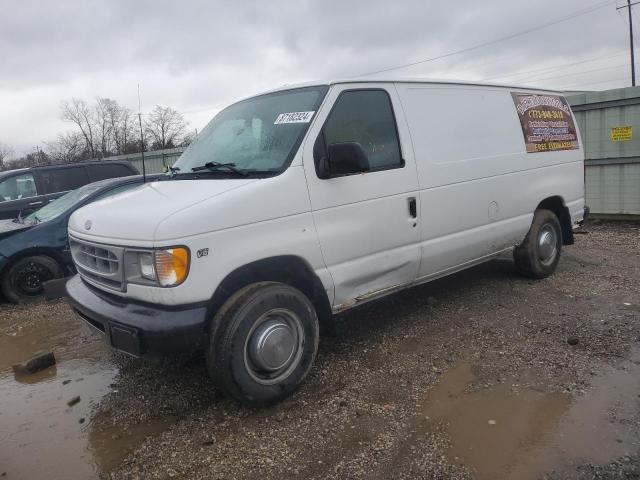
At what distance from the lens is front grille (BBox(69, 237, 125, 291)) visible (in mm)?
3258

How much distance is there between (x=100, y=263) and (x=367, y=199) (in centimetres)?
196

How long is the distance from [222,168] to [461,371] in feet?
7.63

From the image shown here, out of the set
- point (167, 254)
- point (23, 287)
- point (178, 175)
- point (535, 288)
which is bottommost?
point (535, 288)

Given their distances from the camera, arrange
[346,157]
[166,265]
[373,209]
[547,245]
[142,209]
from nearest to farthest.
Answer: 1. [166,265]
2. [142,209]
3. [346,157]
4. [373,209]
5. [547,245]

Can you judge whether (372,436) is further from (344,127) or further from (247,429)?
(344,127)

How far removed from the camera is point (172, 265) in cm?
298

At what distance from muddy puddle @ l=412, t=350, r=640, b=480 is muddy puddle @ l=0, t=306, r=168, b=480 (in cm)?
190

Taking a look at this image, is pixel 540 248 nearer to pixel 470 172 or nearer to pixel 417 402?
pixel 470 172

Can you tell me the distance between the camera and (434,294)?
5680mm

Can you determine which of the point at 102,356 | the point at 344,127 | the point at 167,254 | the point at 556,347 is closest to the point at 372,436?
the point at 167,254

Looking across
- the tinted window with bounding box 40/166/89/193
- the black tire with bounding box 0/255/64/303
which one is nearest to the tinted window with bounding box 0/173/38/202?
the tinted window with bounding box 40/166/89/193

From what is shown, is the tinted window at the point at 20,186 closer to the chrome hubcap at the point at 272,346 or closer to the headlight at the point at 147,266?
the headlight at the point at 147,266

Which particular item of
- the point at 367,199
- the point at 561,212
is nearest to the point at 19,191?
A: the point at 367,199

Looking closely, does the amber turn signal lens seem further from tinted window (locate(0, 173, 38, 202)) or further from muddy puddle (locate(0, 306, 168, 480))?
tinted window (locate(0, 173, 38, 202))
